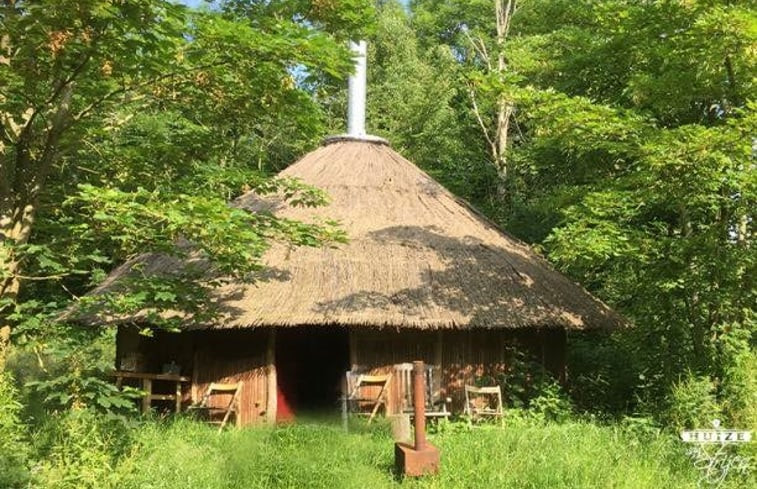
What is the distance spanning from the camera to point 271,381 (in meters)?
10.6

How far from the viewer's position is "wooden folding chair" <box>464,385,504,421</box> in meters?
10.0

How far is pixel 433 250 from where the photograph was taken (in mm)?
11477

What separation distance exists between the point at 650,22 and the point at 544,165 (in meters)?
6.32

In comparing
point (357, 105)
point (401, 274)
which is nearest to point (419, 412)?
point (401, 274)

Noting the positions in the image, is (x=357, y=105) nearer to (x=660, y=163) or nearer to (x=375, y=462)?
(x=660, y=163)

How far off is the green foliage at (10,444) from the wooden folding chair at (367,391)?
4.75 meters

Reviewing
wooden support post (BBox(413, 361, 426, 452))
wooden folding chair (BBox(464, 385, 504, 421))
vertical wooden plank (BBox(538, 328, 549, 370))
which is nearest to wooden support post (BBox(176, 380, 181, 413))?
wooden folding chair (BBox(464, 385, 504, 421))

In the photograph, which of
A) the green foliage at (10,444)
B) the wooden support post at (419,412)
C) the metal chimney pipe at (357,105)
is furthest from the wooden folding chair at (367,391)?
the metal chimney pipe at (357,105)

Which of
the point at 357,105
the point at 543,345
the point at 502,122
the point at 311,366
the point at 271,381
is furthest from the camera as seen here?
the point at 502,122

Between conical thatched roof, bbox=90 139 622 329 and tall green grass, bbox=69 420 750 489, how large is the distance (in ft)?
6.75

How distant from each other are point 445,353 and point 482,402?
3.11 ft

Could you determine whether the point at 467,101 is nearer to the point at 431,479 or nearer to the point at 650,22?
the point at 650,22

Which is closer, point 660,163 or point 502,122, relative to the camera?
point 660,163

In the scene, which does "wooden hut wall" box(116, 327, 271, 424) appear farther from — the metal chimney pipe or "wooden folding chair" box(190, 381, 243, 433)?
the metal chimney pipe
